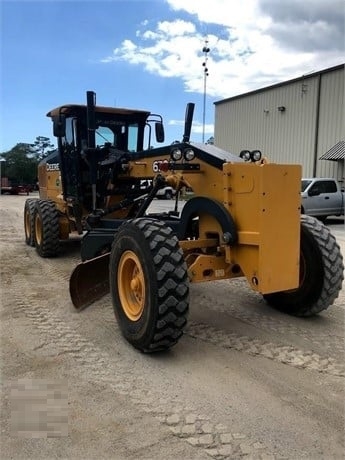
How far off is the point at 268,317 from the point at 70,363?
2310 mm

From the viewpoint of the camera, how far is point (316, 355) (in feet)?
14.9

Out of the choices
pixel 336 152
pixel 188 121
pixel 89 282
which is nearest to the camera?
pixel 89 282

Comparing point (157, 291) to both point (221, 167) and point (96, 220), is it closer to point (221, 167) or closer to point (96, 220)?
point (221, 167)

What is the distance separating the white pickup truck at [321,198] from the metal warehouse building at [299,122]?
6760 millimetres

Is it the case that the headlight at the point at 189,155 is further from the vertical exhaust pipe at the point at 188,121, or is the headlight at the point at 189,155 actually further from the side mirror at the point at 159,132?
the side mirror at the point at 159,132

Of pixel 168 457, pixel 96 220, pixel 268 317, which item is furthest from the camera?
pixel 96 220

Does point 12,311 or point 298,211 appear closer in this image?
point 298,211

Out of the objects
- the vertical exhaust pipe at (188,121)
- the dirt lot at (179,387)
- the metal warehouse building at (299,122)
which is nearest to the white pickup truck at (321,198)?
the metal warehouse building at (299,122)

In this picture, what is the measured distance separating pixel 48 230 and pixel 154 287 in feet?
17.6

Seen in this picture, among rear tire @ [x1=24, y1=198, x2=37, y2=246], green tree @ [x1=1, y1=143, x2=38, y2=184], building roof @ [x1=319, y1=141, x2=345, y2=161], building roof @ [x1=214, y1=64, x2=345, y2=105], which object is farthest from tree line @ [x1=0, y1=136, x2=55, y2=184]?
rear tire @ [x1=24, y1=198, x2=37, y2=246]

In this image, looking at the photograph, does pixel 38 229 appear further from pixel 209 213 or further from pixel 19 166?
pixel 19 166

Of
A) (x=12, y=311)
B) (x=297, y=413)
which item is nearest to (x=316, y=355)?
(x=297, y=413)

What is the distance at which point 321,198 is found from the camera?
1877 cm

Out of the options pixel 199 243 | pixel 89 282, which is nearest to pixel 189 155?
pixel 199 243
